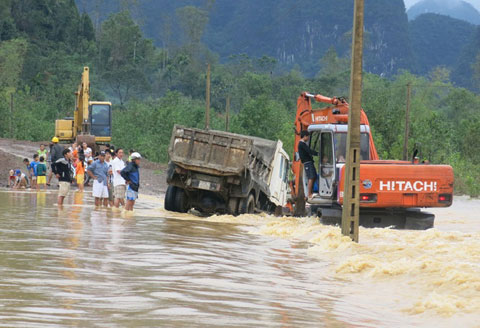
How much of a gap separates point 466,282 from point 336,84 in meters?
109

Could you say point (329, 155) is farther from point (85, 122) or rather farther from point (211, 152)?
point (85, 122)

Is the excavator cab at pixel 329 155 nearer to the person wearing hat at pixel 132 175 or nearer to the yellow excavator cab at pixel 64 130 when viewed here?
the person wearing hat at pixel 132 175

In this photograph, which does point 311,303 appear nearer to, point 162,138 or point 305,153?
point 305,153

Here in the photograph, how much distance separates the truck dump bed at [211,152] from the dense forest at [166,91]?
76.5 feet

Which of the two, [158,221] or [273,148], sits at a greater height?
[273,148]

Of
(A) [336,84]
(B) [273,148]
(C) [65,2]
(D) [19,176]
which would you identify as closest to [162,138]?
(D) [19,176]

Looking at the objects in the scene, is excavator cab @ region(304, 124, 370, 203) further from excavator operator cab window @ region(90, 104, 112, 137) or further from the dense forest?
excavator operator cab window @ region(90, 104, 112, 137)

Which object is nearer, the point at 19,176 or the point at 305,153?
the point at 305,153

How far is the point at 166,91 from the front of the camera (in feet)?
319

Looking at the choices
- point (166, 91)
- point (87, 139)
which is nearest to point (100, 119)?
point (87, 139)

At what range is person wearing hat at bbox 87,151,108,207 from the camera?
69.8ft

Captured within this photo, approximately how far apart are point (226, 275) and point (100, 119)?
40.7 meters

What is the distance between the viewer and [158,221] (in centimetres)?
1936

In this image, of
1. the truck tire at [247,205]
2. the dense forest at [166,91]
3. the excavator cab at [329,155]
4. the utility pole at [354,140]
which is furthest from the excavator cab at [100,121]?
the utility pole at [354,140]
